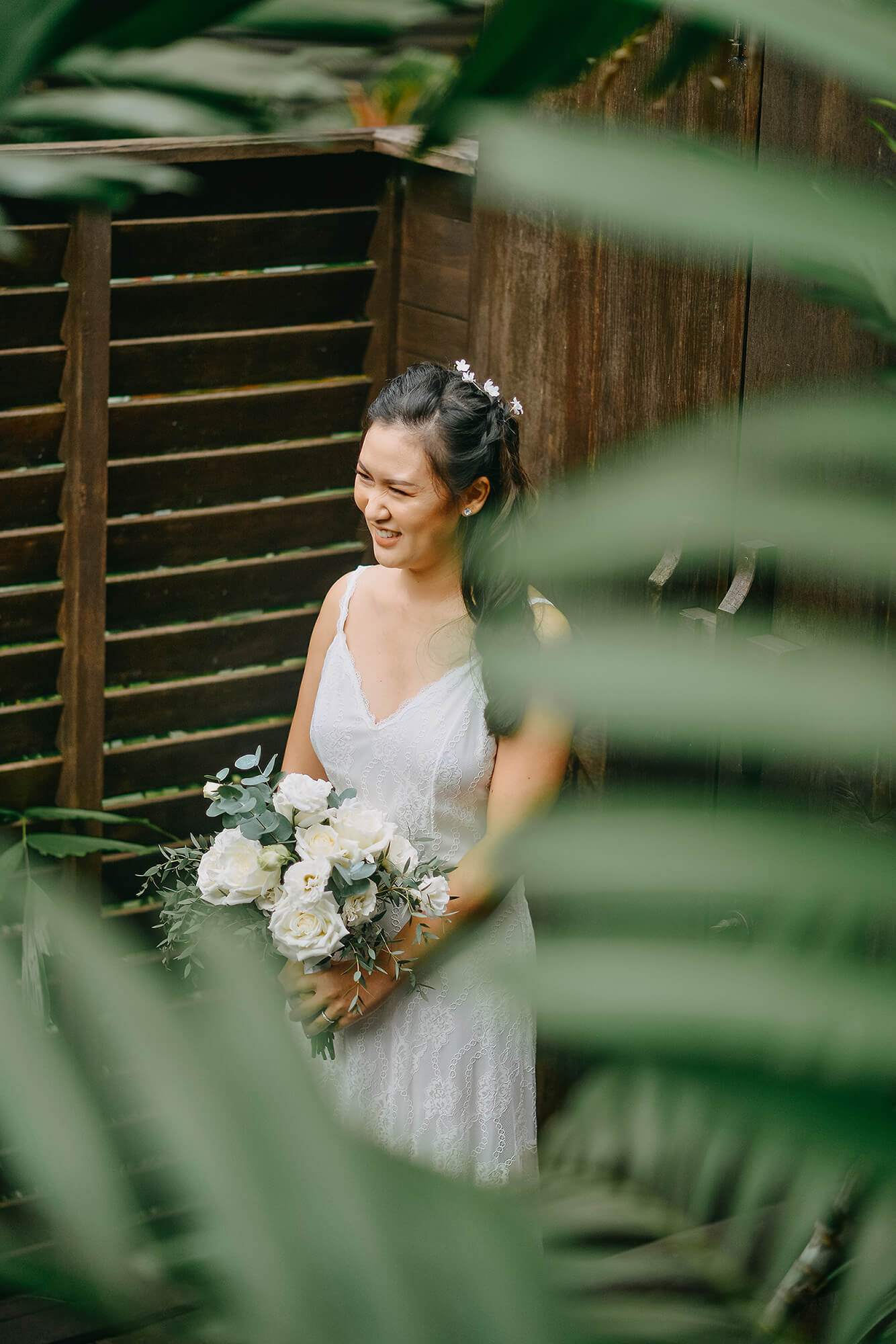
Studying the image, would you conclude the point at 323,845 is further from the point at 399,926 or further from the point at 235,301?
the point at 235,301

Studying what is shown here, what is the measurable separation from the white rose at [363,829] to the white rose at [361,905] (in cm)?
5

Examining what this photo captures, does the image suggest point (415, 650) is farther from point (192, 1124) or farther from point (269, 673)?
point (192, 1124)

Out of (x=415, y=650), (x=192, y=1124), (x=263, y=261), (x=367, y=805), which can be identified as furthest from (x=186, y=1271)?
(x=263, y=261)

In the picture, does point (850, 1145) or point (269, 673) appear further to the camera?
point (269, 673)

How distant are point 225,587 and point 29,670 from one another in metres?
0.45

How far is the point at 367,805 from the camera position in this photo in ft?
7.38

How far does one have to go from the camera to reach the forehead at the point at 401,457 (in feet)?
7.57

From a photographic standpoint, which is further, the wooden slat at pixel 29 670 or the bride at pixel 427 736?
the wooden slat at pixel 29 670

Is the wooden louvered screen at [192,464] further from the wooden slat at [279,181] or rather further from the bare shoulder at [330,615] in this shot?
the bare shoulder at [330,615]

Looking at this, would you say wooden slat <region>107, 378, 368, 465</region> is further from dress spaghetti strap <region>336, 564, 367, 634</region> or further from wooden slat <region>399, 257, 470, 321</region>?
dress spaghetti strap <region>336, 564, 367, 634</region>

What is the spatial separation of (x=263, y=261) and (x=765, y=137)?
120cm

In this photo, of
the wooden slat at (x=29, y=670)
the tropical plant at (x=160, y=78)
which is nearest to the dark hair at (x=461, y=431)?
the wooden slat at (x=29, y=670)

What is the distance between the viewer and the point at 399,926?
2.39 meters

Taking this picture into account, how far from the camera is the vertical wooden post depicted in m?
2.89
